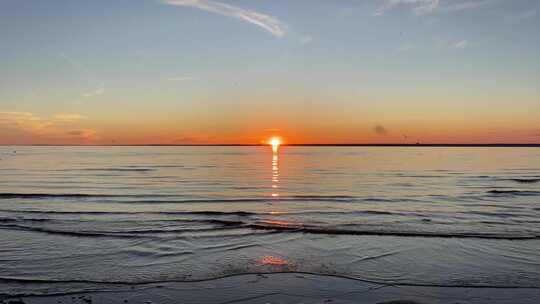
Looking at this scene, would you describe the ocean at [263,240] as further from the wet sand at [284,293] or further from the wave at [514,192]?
the wave at [514,192]

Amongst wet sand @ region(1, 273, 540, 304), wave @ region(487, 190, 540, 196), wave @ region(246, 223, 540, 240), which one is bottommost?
wave @ region(487, 190, 540, 196)

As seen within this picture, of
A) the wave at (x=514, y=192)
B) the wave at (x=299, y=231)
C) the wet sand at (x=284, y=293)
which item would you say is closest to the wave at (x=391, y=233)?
the wave at (x=299, y=231)

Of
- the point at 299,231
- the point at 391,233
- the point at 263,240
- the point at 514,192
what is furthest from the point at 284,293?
the point at 514,192

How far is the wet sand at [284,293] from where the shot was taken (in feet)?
26.9

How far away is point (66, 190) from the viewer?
3130 cm

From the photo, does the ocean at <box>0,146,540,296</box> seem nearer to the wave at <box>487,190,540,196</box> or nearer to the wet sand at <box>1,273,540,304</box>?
the wet sand at <box>1,273,540,304</box>

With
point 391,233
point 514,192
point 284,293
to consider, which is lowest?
point 514,192

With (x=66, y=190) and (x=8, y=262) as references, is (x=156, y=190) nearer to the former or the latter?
(x=66, y=190)

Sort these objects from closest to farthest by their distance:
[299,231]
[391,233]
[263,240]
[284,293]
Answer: [284,293] < [263,240] < [391,233] < [299,231]

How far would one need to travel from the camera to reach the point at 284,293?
8.62 meters

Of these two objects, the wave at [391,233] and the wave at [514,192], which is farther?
the wave at [514,192]

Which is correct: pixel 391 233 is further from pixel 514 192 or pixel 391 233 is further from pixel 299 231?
pixel 514 192

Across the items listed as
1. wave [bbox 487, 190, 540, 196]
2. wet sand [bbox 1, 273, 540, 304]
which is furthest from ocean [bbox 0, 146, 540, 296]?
wave [bbox 487, 190, 540, 196]

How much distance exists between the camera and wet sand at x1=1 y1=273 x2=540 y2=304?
26.9ft
